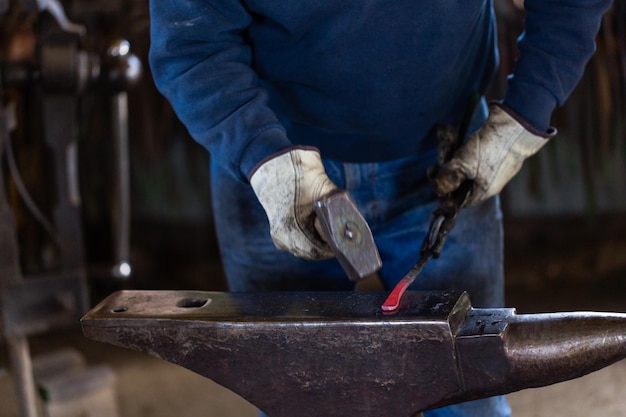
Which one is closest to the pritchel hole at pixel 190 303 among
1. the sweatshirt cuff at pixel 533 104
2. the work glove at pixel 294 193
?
the work glove at pixel 294 193

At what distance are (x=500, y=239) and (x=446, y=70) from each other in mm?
354

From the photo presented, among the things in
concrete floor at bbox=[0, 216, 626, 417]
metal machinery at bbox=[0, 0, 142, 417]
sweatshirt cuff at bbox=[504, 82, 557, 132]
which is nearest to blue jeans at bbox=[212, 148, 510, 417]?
sweatshirt cuff at bbox=[504, 82, 557, 132]

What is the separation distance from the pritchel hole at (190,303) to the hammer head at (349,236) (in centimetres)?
24

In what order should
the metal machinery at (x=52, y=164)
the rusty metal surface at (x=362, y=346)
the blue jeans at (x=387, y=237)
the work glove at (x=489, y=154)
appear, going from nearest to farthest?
1. the rusty metal surface at (x=362, y=346)
2. the work glove at (x=489, y=154)
3. the blue jeans at (x=387, y=237)
4. the metal machinery at (x=52, y=164)

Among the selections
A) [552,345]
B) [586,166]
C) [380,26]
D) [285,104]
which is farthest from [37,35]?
[586,166]

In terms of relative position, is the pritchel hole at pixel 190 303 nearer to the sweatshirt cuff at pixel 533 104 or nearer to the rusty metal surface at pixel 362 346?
the rusty metal surface at pixel 362 346

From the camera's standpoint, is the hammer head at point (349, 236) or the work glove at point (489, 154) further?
the work glove at point (489, 154)

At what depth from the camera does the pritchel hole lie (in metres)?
1.26

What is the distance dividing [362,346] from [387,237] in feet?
1.45

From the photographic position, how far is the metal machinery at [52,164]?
7.51ft

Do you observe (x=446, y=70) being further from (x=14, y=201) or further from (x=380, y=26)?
(x=14, y=201)

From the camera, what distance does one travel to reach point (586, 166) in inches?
134

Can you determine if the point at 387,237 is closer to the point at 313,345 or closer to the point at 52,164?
the point at 313,345

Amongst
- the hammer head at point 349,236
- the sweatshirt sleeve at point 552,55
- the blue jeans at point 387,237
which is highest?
the sweatshirt sleeve at point 552,55
